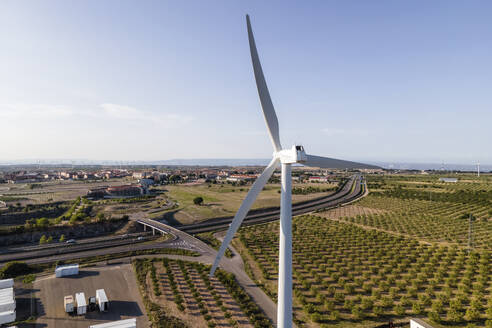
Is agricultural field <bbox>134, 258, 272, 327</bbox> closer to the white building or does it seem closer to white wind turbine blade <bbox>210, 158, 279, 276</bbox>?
the white building

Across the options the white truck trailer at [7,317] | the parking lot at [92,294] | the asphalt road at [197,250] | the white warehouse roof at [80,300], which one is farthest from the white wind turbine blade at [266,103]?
the white truck trailer at [7,317]

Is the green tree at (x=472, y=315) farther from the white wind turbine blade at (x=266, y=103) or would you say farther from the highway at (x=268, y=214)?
the highway at (x=268, y=214)

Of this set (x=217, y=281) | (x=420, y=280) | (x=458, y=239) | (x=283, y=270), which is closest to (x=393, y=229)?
(x=458, y=239)

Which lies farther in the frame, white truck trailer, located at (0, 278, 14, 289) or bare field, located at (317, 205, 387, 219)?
bare field, located at (317, 205, 387, 219)

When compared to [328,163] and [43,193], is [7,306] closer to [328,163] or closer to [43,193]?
[328,163]

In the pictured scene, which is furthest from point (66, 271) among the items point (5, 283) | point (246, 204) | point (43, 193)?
point (43, 193)

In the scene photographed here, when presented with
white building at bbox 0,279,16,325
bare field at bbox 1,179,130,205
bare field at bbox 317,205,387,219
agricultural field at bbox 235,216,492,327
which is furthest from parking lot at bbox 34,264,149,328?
bare field at bbox 1,179,130,205
